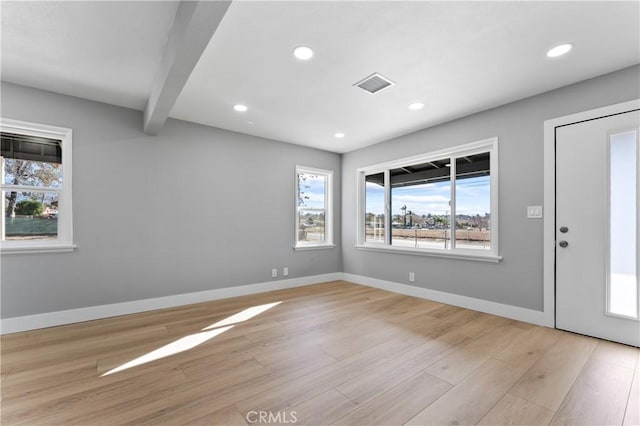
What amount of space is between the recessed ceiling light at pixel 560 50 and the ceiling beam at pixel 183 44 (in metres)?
2.64

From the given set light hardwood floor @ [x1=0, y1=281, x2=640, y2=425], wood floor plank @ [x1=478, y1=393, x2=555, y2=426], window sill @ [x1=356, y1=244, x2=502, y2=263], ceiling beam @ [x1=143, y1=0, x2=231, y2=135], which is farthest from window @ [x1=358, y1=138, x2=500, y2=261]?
ceiling beam @ [x1=143, y1=0, x2=231, y2=135]

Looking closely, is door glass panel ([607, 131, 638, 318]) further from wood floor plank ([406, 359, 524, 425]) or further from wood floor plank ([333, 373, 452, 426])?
wood floor plank ([333, 373, 452, 426])

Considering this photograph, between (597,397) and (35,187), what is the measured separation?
5.40 metres

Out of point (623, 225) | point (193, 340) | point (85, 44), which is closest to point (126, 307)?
point (193, 340)

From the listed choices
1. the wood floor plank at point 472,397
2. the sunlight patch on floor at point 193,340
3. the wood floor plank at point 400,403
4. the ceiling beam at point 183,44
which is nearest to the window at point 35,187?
the ceiling beam at point 183,44

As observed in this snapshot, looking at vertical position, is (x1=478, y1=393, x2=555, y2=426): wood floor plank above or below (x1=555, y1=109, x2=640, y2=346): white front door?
below

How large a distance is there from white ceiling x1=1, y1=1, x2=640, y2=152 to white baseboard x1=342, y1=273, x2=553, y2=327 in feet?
8.22

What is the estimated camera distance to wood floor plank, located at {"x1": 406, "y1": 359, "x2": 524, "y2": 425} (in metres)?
1.64

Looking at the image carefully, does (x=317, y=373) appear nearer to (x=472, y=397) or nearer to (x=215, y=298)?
(x=472, y=397)

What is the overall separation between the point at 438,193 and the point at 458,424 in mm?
3294

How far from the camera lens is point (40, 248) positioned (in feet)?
9.93

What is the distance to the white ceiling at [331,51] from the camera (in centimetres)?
195

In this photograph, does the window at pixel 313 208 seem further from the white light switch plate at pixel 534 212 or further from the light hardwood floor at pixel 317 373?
the white light switch plate at pixel 534 212

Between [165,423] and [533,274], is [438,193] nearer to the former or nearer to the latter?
[533,274]
